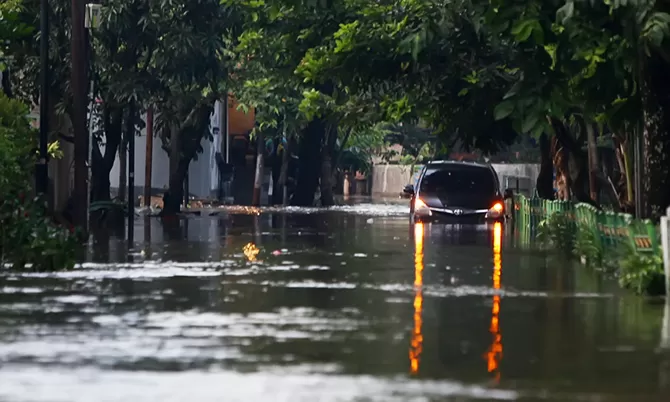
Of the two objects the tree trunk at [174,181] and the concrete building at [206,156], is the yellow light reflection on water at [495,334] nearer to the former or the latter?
the tree trunk at [174,181]

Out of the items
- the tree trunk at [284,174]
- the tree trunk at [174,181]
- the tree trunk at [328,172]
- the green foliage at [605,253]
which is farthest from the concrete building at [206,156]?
the green foliage at [605,253]

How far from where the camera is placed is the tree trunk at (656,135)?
22328mm

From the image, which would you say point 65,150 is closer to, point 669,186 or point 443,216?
point 443,216

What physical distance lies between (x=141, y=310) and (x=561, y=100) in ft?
25.7

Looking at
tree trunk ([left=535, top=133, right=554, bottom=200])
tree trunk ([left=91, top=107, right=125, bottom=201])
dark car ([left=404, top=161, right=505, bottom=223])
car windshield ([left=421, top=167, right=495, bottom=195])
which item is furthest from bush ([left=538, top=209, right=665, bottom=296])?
tree trunk ([left=91, top=107, right=125, bottom=201])

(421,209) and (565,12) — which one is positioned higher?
(565,12)

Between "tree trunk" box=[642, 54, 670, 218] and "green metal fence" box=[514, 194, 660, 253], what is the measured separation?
28.7 inches

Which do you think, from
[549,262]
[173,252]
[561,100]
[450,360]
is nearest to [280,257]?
[173,252]

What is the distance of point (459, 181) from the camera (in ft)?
113

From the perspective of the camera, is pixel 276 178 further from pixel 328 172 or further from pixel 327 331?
pixel 327 331

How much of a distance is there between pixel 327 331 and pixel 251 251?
44.0ft

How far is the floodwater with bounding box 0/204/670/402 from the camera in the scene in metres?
10.8

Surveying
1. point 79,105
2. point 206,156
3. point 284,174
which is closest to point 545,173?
A: point 79,105

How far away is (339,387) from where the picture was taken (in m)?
10.8
